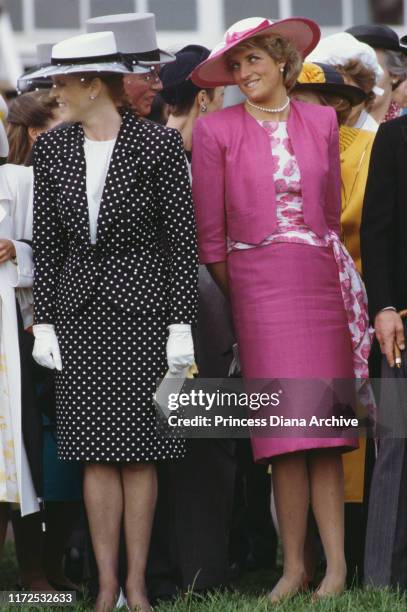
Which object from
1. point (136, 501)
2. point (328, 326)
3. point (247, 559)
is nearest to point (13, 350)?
point (136, 501)

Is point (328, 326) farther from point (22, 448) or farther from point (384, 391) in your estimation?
point (22, 448)

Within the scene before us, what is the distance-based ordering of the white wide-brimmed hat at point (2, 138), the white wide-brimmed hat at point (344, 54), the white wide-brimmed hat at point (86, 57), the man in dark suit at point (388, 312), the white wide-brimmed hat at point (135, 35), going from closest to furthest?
the man in dark suit at point (388, 312) → the white wide-brimmed hat at point (86, 57) → the white wide-brimmed hat at point (2, 138) → the white wide-brimmed hat at point (135, 35) → the white wide-brimmed hat at point (344, 54)

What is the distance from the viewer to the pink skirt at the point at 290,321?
5.94 meters

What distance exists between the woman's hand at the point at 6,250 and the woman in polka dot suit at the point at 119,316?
230mm

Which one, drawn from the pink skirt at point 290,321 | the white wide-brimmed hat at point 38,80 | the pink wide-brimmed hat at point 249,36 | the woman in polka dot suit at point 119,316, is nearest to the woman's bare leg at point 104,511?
the woman in polka dot suit at point 119,316

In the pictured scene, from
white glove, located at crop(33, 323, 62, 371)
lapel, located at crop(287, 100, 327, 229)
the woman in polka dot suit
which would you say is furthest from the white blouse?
lapel, located at crop(287, 100, 327, 229)

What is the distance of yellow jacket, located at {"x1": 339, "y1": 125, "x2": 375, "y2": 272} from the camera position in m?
6.55

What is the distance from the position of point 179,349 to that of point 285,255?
576 mm

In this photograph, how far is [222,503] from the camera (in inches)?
251

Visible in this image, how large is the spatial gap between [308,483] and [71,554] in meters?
1.54

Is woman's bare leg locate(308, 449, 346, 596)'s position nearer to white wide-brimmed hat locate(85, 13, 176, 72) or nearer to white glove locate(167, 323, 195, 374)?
white glove locate(167, 323, 195, 374)

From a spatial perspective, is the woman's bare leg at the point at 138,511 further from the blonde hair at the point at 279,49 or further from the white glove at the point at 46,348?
the blonde hair at the point at 279,49

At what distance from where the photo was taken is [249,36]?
6094 millimetres

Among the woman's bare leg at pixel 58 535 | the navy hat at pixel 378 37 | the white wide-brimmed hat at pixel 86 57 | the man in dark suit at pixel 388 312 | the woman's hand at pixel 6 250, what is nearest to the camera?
the man in dark suit at pixel 388 312
